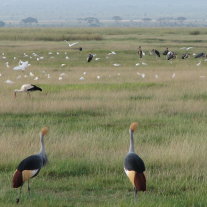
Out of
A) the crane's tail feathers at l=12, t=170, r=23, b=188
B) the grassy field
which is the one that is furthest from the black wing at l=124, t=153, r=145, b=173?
the crane's tail feathers at l=12, t=170, r=23, b=188

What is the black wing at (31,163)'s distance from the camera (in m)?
8.36

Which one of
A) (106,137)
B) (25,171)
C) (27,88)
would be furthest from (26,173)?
(27,88)

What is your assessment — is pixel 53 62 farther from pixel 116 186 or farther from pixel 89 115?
pixel 116 186

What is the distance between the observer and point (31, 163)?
845cm

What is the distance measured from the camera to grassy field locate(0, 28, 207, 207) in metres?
9.33

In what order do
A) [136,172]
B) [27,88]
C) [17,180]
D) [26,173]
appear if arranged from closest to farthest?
[136,172], [17,180], [26,173], [27,88]

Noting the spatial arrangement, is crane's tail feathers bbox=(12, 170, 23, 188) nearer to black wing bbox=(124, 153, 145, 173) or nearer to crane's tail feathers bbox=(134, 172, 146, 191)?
black wing bbox=(124, 153, 145, 173)

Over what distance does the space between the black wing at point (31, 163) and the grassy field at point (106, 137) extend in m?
0.48

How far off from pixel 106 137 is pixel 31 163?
208 inches

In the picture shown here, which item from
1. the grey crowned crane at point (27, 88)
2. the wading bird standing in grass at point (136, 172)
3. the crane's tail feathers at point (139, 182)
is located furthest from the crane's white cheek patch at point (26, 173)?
the grey crowned crane at point (27, 88)

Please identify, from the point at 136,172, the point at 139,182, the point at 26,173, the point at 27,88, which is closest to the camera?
the point at 139,182

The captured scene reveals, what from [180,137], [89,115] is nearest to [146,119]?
[89,115]

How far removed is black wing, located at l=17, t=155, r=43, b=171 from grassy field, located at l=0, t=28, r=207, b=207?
48 centimetres

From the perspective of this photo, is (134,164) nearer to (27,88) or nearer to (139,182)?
(139,182)
